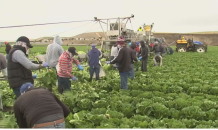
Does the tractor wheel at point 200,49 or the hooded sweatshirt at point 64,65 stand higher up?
the hooded sweatshirt at point 64,65

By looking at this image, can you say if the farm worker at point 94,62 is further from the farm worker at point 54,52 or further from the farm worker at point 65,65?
the farm worker at point 65,65

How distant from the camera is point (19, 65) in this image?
4.10 metres

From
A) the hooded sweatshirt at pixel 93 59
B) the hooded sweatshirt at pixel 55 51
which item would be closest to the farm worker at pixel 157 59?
the hooded sweatshirt at pixel 93 59

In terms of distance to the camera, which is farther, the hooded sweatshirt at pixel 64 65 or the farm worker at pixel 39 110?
the hooded sweatshirt at pixel 64 65

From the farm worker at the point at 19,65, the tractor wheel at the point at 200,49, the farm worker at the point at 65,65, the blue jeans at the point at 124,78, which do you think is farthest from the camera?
the tractor wheel at the point at 200,49

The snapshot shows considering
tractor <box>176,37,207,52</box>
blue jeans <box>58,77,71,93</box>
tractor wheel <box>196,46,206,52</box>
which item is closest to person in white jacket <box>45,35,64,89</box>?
blue jeans <box>58,77,71,93</box>

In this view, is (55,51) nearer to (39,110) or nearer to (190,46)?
(39,110)

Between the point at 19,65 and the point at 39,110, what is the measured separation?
1.65 metres

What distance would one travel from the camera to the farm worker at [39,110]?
110 inches

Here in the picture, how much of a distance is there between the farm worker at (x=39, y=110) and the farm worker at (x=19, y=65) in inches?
44.8

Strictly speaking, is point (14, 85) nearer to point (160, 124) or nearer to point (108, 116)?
point (108, 116)

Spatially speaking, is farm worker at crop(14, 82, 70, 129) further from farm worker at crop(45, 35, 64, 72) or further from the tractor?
the tractor

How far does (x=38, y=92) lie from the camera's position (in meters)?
2.92

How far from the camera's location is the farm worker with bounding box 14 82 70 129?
2787 millimetres
